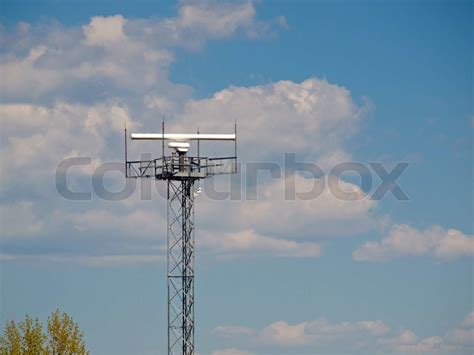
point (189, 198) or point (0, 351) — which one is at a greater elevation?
point (189, 198)

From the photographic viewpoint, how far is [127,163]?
110 meters

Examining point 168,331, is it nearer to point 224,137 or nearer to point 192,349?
point 192,349

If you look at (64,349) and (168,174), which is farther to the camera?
(64,349)

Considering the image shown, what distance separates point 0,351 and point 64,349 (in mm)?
6349

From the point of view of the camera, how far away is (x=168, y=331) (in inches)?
4304

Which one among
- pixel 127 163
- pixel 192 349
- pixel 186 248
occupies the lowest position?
pixel 192 349

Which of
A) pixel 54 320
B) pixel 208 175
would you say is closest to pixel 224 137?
pixel 208 175

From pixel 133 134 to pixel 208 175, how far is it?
758cm

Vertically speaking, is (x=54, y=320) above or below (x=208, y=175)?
below

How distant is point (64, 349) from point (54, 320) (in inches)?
113

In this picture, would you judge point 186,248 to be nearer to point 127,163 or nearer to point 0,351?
point 127,163

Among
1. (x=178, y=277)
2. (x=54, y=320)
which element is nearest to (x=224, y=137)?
(x=178, y=277)

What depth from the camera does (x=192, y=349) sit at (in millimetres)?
109062

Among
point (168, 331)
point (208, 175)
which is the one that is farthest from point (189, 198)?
point (168, 331)
